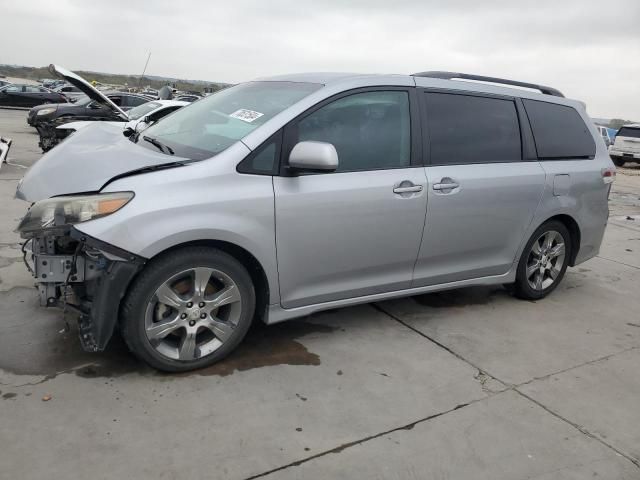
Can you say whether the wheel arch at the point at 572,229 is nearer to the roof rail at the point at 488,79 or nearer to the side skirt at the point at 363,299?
the side skirt at the point at 363,299

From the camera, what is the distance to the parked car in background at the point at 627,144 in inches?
796

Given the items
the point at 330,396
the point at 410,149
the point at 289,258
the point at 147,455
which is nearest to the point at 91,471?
the point at 147,455

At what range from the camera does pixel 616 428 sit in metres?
3.09

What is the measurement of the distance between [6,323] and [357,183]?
248cm

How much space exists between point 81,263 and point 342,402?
5.36 feet

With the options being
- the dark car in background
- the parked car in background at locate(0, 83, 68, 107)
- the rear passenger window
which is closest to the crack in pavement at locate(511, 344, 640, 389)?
the rear passenger window

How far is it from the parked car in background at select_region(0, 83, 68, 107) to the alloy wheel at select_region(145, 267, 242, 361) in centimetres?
2740

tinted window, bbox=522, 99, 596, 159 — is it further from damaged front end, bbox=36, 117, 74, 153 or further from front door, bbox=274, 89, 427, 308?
damaged front end, bbox=36, 117, 74, 153

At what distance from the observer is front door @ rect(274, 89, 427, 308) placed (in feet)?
11.1

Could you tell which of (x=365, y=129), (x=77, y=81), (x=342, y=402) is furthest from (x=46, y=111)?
(x=342, y=402)

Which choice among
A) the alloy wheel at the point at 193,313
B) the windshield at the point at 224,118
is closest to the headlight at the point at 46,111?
the windshield at the point at 224,118

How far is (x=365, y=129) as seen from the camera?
12.1 feet

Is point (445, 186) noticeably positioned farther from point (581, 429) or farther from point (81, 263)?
point (81, 263)

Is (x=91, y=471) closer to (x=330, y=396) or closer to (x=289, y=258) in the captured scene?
(x=330, y=396)
